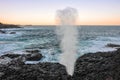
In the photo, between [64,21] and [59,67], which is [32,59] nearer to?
[59,67]

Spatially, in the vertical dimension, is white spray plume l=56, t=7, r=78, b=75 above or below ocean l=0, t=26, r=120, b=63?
above

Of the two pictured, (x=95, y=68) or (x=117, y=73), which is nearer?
(x=117, y=73)

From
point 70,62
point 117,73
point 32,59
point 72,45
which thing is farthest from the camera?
point 32,59

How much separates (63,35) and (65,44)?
86 centimetres

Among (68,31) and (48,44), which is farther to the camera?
(48,44)

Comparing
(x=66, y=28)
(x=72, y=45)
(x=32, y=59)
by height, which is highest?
(x=66, y=28)

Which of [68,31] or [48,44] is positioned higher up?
[68,31]

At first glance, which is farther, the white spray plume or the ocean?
the ocean

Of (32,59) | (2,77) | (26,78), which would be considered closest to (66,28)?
(26,78)

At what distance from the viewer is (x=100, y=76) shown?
49.4ft

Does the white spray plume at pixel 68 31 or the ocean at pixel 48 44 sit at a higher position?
the white spray plume at pixel 68 31

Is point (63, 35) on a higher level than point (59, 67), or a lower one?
higher

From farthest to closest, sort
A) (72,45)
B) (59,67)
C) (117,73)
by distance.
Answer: (59,67) → (72,45) → (117,73)

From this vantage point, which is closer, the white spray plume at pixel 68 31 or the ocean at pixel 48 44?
the white spray plume at pixel 68 31
